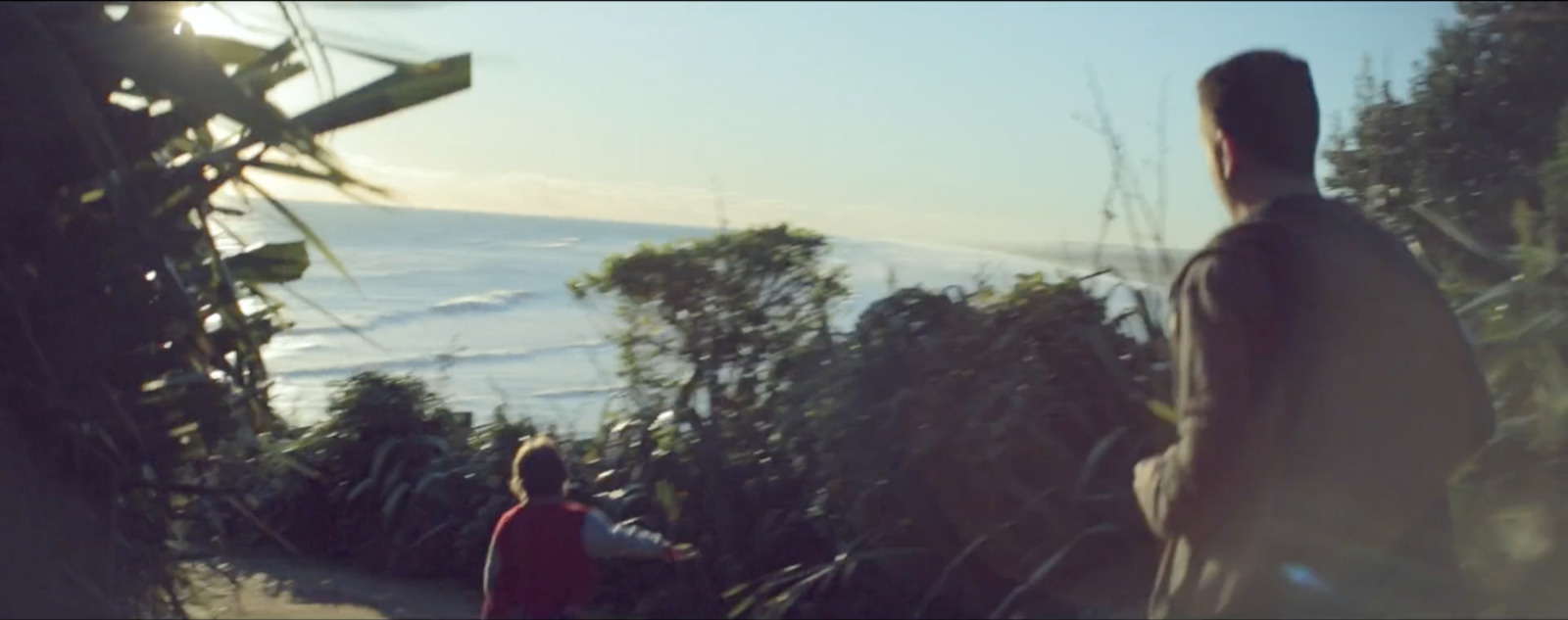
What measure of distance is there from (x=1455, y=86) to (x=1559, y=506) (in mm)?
3183

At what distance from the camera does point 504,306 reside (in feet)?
46.1

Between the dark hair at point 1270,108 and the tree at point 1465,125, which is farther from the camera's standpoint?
the tree at point 1465,125

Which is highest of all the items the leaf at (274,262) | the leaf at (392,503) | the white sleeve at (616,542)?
the leaf at (274,262)

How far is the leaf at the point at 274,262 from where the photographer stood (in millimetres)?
4441

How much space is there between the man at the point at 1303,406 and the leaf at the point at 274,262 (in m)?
2.52

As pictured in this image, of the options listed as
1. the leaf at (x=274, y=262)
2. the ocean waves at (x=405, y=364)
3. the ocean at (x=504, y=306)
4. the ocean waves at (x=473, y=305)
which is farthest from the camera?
the ocean waves at (x=473, y=305)

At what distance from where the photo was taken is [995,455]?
265 inches

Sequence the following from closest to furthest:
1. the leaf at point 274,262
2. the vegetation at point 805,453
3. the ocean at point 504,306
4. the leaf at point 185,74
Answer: the leaf at point 185,74, the leaf at point 274,262, the vegetation at point 805,453, the ocean at point 504,306

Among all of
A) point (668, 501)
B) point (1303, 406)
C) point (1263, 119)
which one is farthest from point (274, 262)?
point (668, 501)

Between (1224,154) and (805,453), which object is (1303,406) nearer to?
(1224,154)

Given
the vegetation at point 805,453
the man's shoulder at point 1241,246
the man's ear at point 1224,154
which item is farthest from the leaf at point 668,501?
the man's shoulder at point 1241,246

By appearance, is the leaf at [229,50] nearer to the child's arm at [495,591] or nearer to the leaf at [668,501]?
the child's arm at [495,591]

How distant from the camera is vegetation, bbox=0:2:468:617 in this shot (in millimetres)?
3617

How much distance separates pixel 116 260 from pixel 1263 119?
2.61m
